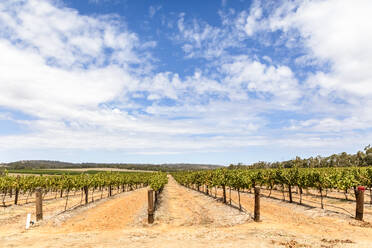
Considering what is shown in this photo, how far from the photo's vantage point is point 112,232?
1798cm

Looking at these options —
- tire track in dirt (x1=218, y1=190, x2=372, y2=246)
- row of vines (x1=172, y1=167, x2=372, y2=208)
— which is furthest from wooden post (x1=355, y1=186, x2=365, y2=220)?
row of vines (x1=172, y1=167, x2=372, y2=208)

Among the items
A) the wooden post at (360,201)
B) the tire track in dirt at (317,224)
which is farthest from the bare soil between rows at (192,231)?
the wooden post at (360,201)

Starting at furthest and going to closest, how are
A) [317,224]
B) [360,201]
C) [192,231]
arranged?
[360,201] < [317,224] < [192,231]

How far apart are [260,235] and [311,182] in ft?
55.2

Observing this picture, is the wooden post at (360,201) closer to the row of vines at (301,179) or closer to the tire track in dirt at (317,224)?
the tire track in dirt at (317,224)

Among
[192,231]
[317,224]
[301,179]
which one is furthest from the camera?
[301,179]

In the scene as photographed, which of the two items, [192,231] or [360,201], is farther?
[360,201]

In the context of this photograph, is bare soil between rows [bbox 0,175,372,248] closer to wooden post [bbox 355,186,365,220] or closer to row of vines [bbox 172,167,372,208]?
wooden post [bbox 355,186,365,220]

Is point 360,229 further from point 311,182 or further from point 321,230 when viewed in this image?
point 311,182

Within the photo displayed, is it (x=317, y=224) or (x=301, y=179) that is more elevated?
(x=301, y=179)

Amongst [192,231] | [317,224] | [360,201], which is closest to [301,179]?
[360,201]

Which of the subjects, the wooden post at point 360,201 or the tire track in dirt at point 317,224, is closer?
the tire track in dirt at point 317,224

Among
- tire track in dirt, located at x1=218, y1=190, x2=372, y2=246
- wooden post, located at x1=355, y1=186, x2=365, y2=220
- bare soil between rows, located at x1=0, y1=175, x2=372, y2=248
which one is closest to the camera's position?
bare soil between rows, located at x1=0, y1=175, x2=372, y2=248

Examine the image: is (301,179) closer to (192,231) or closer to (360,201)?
(360,201)
